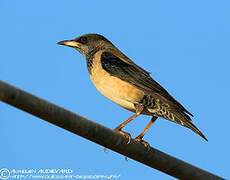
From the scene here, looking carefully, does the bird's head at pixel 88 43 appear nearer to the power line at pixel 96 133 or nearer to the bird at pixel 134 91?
the bird at pixel 134 91

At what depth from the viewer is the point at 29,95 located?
375cm

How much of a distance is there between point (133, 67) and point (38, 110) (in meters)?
4.66

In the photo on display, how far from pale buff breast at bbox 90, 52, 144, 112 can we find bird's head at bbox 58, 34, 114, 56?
131 centimetres

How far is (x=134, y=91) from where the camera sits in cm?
781

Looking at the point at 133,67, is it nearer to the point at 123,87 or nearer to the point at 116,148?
the point at 123,87

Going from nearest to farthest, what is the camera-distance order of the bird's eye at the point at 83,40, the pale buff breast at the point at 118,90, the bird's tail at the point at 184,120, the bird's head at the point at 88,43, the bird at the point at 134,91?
the bird's tail at the point at 184,120 → the bird at the point at 134,91 → the pale buff breast at the point at 118,90 → the bird's head at the point at 88,43 → the bird's eye at the point at 83,40

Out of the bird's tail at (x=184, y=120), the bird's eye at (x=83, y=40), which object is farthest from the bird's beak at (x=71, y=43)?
the bird's tail at (x=184, y=120)

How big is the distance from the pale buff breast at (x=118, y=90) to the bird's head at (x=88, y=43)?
131 cm

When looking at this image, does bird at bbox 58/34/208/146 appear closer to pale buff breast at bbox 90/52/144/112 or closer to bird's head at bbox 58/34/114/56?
pale buff breast at bbox 90/52/144/112

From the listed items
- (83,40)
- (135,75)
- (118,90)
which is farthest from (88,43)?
(118,90)

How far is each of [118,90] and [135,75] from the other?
508 millimetres

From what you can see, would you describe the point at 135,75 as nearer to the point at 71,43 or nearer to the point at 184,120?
the point at 184,120

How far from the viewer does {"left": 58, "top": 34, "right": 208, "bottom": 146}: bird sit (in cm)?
763

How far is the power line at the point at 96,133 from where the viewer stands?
12.1 feet
